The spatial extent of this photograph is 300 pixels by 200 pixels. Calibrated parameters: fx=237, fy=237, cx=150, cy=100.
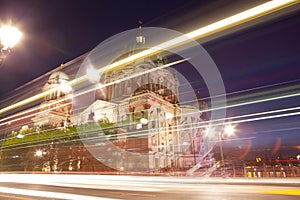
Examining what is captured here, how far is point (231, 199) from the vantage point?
6.06 metres

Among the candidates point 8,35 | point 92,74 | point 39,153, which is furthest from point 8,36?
point 39,153

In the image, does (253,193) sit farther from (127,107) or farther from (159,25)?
(127,107)

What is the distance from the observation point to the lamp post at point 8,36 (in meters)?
7.36

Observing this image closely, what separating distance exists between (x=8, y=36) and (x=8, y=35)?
0.11 feet

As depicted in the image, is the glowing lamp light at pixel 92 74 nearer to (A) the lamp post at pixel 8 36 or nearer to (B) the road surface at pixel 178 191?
(A) the lamp post at pixel 8 36

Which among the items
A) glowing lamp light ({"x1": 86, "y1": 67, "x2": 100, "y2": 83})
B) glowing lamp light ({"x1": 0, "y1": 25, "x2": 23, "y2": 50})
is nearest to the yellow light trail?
glowing lamp light ({"x1": 86, "y1": 67, "x2": 100, "y2": 83})

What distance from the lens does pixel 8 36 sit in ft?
24.2

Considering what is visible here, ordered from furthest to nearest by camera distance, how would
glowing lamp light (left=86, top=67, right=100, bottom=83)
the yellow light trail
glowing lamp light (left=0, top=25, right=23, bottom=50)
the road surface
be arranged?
glowing lamp light (left=86, top=67, right=100, bottom=83)
the yellow light trail
glowing lamp light (left=0, top=25, right=23, bottom=50)
the road surface

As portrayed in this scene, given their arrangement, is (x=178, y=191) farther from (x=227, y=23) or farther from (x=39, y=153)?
(x=39, y=153)

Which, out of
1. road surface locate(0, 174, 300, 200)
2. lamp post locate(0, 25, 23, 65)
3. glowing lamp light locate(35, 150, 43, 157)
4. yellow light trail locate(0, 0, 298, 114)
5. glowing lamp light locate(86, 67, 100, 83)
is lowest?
road surface locate(0, 174, 300, 200)

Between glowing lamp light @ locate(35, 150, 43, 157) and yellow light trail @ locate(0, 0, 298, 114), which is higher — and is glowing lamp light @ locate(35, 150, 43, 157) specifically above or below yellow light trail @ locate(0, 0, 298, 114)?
below

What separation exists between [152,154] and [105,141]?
849 centimetres

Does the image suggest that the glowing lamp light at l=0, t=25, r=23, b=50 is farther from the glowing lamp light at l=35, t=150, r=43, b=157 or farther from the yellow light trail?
the glowing lamp light at l=35, t=150, r=43, b=157

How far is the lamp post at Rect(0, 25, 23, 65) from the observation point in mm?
7359
